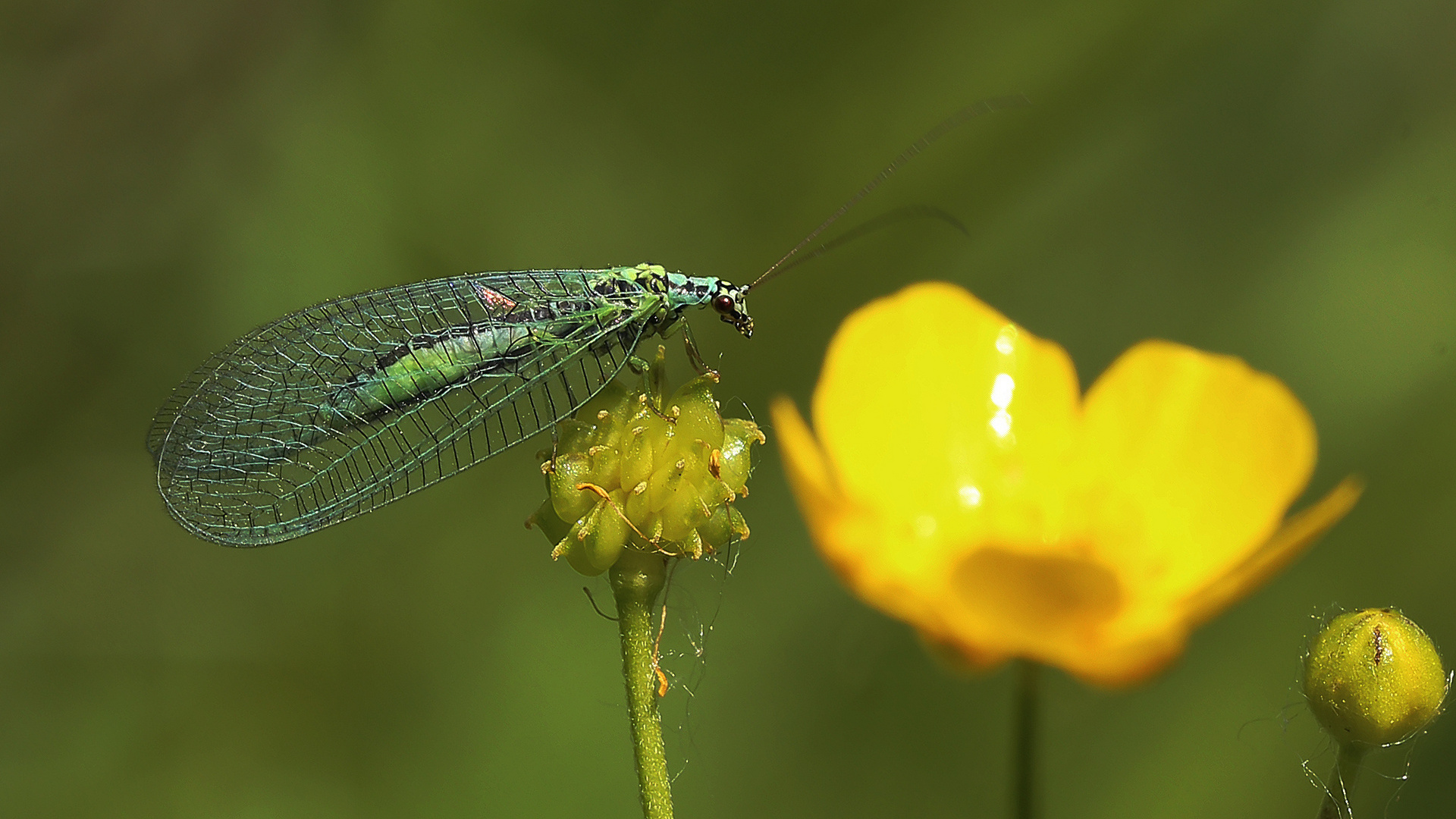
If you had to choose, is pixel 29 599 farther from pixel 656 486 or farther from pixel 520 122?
pixel 656 486

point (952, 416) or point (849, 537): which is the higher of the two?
point (952, 416)

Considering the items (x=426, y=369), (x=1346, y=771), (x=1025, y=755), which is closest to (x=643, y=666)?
(x=1025, y=755)

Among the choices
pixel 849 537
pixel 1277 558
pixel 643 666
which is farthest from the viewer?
pixel 643 666

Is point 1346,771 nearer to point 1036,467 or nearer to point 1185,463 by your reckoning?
point 1185,463

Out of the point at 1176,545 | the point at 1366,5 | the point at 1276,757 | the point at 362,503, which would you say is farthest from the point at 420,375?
the point at 1366,5

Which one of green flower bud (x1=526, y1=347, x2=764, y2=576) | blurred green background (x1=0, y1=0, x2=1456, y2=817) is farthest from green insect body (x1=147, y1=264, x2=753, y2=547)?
green flower bud (x1=526, y1=347, x2=764, y2=576)

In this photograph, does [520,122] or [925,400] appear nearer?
[925,400]

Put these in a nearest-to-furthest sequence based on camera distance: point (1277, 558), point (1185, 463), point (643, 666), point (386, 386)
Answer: point (1277, 558), point (643, 666), point (1185, 463), point (386, 386)
